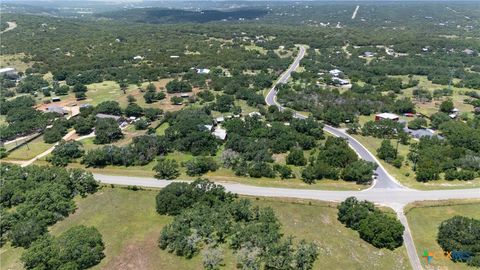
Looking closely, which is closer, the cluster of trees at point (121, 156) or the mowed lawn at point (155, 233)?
the mowed lawn at point (155, 233)

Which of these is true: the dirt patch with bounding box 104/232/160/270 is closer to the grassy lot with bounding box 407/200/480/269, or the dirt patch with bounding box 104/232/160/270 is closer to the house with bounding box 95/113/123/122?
the grassy lot with bounding box 407/200/480/269

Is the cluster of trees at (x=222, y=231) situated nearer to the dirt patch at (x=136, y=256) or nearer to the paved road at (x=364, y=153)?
the dirt patch at (x=136, y=256)

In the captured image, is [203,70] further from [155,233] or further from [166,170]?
[155,233]

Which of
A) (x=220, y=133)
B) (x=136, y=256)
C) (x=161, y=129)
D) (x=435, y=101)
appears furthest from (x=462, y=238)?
(x=435, y=101)

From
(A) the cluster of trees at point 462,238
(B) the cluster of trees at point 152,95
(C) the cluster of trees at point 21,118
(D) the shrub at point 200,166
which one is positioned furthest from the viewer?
(B) the cluster of trees at point 152,95

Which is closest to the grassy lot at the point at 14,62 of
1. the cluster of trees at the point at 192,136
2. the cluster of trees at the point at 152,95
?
the cluster of trees at the point at 152,95

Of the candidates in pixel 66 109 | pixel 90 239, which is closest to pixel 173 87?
pixel 66 109

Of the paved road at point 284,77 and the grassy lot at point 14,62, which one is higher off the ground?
the grassy lot at point 14,62
